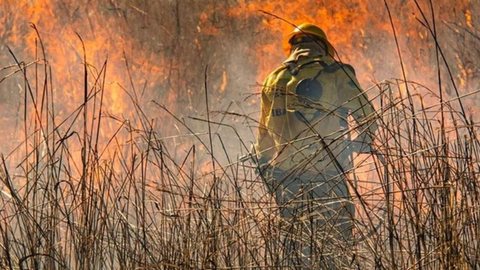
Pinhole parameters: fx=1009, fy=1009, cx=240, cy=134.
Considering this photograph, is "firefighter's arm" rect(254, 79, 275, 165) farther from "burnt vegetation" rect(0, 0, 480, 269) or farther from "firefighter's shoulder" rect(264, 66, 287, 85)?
"burnt vegetation" rect(0, 0, 480, 269)

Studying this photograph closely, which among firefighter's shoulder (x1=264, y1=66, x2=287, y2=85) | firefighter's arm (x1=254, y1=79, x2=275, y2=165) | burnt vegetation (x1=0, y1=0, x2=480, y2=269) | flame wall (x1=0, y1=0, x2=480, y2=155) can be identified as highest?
flame wall (x1=0, y1=0, x2=480, y2=155)

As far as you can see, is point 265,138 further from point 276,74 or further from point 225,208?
point 225,208

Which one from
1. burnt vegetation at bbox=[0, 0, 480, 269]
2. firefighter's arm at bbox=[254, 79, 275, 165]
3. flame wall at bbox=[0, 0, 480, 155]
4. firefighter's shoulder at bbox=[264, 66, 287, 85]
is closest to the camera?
burnt vegetation at bbox=[0, 0, 480, 269]

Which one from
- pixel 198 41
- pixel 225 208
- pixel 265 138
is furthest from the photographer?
pixel 198 41

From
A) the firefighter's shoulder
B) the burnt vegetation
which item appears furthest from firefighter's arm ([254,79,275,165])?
the burnt vegetation

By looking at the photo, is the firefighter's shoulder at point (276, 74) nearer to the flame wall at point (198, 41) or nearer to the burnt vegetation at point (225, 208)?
the burnt vegetation at point (225, 208)

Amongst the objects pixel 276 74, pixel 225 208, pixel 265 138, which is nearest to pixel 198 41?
pixel 276 74

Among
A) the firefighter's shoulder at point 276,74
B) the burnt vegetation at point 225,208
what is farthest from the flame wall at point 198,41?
the burnt vegetation at point 225,208

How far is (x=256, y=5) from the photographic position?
48.9ft

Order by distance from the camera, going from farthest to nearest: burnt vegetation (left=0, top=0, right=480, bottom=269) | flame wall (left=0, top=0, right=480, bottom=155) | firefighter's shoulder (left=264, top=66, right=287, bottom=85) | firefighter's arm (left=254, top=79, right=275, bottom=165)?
flame wall (left=0, top=0, right=480, bottom=155) < firefighter's shoulder (left=264, top=66, right=287, bottom=85) < firefighter's arm (left=254, top=79, right=275, bottom=165) < burnt vegetation (left=0, top=0, right=480, bottom=269)

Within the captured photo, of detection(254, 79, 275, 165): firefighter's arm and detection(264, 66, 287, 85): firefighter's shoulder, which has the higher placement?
detection(264, 66, 287, 85): firefighter's shoulder

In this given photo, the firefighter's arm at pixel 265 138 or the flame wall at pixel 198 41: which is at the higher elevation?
the flame wall at pixel 198 41

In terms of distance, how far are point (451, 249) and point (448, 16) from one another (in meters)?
11.7

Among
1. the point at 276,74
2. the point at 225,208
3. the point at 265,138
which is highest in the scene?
the point at 276,74
